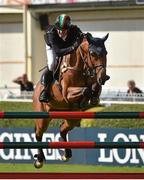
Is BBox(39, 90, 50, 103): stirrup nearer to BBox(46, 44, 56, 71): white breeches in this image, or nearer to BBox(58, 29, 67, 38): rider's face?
BBox(46, 44, 56, 71): white breeches

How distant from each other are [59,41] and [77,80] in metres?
0.69

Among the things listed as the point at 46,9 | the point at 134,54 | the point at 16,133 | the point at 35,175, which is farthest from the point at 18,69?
the point at 35,175

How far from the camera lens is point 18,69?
28375mm

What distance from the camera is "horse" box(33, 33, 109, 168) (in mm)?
11695

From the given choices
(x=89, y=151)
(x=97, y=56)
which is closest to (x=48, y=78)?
(x=97, y=56)

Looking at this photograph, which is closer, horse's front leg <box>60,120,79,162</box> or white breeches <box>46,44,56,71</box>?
horse's front leg <box>60,120,79,162</box>

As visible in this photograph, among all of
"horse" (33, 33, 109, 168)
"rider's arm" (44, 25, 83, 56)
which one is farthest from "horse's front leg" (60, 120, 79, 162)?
"rider's arm" (44, 25, 83, 56)

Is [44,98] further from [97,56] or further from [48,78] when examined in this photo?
[97,56]

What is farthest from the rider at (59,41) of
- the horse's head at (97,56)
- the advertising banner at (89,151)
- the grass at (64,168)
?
the advertising banner at (89,151)

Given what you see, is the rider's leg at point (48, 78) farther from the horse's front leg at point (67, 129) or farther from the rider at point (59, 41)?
the horse's front leg at point (67, 129)

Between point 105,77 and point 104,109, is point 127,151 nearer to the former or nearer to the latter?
point 104,109

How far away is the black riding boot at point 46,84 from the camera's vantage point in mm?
12633

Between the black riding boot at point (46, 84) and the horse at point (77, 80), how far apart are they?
0.07 m

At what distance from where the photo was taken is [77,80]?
12.3 m
